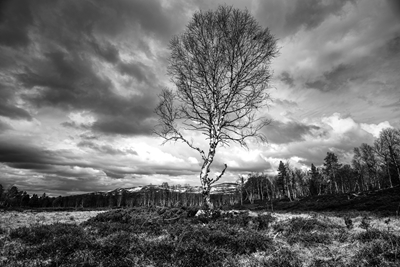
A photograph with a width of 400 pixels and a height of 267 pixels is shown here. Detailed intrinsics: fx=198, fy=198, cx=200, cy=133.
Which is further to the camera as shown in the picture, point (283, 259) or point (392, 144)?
point (392, 144)

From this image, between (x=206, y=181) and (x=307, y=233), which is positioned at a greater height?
(x=206, y=181)

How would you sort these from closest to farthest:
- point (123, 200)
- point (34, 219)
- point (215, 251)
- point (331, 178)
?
point (215, 251)
point (34, 219)
point (331, 178)
point (123, 200)

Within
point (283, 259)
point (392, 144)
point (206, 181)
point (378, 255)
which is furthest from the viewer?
point (392, 144)

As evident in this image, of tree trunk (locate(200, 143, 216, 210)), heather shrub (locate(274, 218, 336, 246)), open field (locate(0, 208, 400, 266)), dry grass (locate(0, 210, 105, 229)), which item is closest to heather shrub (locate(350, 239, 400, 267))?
open field (locate(0, 208, 400, 266))

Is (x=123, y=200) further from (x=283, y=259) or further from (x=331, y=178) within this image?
(x=283, y=259)

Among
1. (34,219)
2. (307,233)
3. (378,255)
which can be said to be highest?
(378,255)

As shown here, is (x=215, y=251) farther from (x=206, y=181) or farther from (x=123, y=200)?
(x=123, y=200)

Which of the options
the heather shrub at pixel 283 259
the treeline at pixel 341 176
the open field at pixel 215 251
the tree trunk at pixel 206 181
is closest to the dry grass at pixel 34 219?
the open field at pixel 215 251

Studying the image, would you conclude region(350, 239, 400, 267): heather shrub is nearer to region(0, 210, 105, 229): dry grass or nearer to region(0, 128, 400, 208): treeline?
region(0, 210, 105, 229): dry grass

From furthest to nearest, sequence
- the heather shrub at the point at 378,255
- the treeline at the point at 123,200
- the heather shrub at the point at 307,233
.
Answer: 1. the treeline at the point at 123,200
2. the heather shrub at the point at 307,233
3. the heather shrub at the point at 378,255

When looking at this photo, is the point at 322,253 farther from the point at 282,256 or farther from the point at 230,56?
the point at 230,56

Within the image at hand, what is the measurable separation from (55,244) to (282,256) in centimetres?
522

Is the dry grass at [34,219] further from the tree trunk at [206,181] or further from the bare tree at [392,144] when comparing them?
the bare tree at [392,144]

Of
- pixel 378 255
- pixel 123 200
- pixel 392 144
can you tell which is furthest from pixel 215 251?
pixel 123 200
